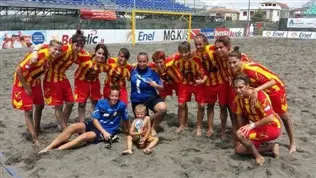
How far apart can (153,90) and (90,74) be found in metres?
1.03

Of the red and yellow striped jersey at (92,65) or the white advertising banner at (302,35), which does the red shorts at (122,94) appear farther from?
the white advertising banner at (302,35)

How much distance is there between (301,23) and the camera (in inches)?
1630

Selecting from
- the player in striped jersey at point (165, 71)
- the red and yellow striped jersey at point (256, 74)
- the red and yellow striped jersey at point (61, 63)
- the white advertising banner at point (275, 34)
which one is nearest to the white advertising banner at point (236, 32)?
the white advertising banner at point (275, 34)

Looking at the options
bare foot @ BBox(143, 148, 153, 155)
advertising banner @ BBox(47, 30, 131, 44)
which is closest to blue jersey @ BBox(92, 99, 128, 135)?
bare foot @ BBox(143, 148, 153, 155)

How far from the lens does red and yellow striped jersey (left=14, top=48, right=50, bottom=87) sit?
5.25 metres

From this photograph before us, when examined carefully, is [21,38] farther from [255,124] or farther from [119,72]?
[255,124]

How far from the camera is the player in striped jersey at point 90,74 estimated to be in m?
5.63

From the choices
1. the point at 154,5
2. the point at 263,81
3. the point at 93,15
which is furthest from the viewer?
the point at 154,5

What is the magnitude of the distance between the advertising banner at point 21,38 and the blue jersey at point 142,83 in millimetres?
15195

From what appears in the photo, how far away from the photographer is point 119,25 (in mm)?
26500

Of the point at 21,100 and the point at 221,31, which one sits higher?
the point at 21,100

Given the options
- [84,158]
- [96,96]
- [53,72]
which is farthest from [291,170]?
[53,72]

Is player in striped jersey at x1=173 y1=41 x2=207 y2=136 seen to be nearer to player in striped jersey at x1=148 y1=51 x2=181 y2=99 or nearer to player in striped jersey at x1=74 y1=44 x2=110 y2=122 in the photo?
player in striped jersey at x1=148 y1=51 x2=181 y2=99

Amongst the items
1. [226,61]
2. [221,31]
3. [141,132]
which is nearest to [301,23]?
[221,31]
